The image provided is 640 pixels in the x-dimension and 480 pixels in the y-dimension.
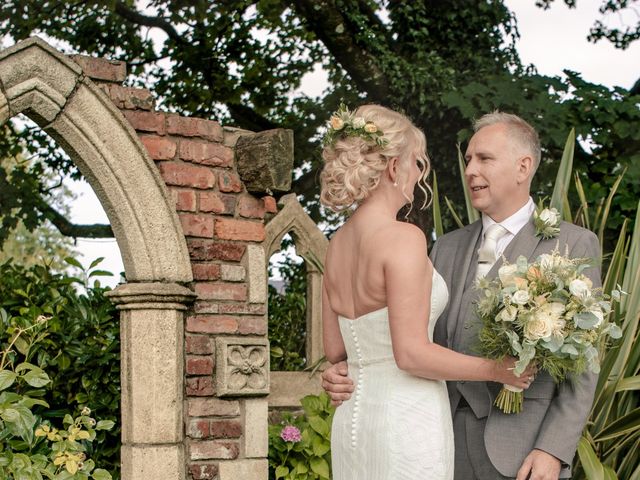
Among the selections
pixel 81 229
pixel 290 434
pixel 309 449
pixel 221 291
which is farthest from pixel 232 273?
pixel 81 229

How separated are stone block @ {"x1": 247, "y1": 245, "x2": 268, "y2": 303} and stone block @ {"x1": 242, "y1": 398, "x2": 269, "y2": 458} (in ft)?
1.78

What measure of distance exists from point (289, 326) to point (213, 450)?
312 centimetres

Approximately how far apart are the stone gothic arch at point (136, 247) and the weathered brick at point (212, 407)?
0.08m

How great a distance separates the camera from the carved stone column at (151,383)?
4.94 meters

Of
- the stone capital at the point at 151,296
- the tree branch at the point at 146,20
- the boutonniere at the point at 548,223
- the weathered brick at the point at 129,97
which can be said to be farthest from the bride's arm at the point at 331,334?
the tree branch at the point at 146,20

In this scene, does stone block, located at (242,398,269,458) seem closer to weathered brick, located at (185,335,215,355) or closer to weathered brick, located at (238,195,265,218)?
weathered brick, located at (185,335,215,355)

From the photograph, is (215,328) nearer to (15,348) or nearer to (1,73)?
(15,348)

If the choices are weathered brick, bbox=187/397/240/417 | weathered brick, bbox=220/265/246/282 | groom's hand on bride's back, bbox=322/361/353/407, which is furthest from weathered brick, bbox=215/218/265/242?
groom's hand on bride's back, bbox=322/361/353/407

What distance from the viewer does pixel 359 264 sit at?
9.27 ft

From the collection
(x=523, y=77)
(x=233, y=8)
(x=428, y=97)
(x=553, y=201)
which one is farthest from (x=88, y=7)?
(x=553, y=201)

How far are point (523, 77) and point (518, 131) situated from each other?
5.81 m

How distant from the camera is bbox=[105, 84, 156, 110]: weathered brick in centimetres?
506

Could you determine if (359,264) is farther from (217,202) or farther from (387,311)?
(217,202)

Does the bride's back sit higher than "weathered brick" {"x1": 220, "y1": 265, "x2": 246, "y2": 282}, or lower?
lower
